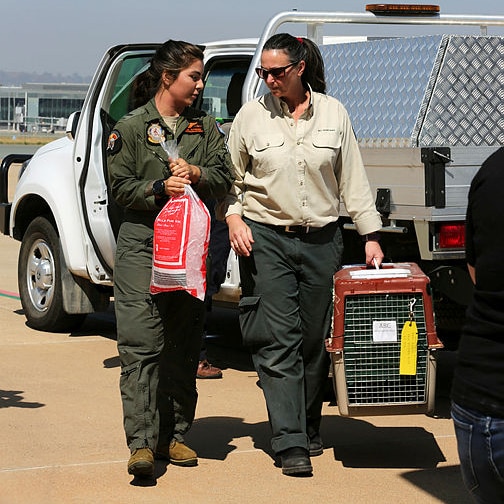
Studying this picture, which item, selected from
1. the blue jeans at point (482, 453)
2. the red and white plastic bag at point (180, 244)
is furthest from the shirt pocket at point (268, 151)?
the blue jeans at point (482, 453)

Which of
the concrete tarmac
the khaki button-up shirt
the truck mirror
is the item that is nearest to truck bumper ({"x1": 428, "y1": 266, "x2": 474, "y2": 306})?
the concrete tarmac

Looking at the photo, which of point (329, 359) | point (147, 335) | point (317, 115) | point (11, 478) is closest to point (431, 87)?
point (317, 115)

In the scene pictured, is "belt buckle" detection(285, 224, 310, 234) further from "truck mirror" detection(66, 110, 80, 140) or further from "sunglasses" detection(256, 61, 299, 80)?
"truck mirror" detection(66, 110, 80, 140)

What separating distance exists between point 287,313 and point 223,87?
11.7 ft

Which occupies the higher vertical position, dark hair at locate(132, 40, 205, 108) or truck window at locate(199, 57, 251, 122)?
dark hair at locate(132, 40, 205, 108)

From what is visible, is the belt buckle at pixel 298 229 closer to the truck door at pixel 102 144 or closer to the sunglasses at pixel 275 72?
the sunglasses at pixel 275 72

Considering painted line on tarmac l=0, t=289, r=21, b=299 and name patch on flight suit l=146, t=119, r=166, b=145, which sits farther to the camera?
painted line on tarmac l=0, t=289, r=21, b=299

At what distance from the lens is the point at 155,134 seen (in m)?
5.50

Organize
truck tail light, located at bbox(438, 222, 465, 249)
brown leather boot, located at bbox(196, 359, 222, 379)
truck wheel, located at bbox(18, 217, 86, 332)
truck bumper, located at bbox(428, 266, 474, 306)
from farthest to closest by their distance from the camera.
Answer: truck wheel, located at bbox(18, 217, 86, 332), brown leather boot, located at bbox(196, 359, 222, 379), truck bumper, located at bbox(428, 266, 474, 306), truck tail light, located at bbox(438, 222, 465, 249)

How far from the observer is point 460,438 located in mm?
3082

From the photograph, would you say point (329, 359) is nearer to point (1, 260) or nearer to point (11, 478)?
point (11, 478)

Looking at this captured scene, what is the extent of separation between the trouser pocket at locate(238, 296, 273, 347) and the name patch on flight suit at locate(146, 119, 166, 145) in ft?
2.68

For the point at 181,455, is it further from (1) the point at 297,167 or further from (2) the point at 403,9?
(2) the point at 403,9

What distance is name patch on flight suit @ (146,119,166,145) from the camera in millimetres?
5500
